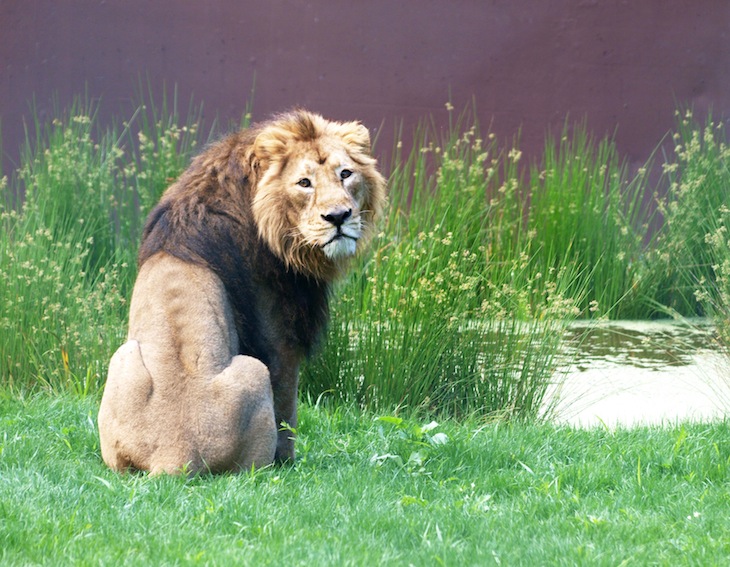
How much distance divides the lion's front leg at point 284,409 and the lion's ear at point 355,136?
1050 millimetres

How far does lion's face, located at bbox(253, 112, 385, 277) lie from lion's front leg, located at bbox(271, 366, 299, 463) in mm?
484

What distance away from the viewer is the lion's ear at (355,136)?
16.0 ft

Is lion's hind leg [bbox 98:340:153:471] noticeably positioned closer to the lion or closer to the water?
the lion

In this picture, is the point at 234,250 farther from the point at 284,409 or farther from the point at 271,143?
the point at 284,409

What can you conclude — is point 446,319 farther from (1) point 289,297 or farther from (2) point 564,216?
(2) point 564,216

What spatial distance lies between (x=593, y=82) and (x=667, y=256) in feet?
6.29

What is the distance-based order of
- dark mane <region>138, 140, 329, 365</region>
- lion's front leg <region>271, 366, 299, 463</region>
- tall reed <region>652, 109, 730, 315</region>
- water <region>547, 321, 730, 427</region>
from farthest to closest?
tall reed <region>652, 109, 730, 315</region>
water <region>547, 321, 730, 427</region>
lion's front leg <region>271, 366, 299, 463</region>
dark mane <region>138, 140, 329, 365</region>

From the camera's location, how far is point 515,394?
19.7 feet

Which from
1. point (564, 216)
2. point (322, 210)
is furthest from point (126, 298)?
point (564, 216)

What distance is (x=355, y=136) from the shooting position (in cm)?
490

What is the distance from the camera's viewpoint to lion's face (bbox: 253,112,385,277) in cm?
462

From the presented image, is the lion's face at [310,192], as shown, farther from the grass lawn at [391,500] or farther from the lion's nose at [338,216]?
the grass lawn at [391,500]

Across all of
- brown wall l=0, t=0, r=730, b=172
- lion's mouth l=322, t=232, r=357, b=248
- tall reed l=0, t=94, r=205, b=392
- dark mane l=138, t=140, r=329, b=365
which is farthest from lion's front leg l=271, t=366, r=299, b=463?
brown wall l=0, t=0, r=730, b=172

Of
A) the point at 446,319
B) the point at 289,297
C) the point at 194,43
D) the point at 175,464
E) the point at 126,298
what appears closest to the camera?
the point at 175,464
